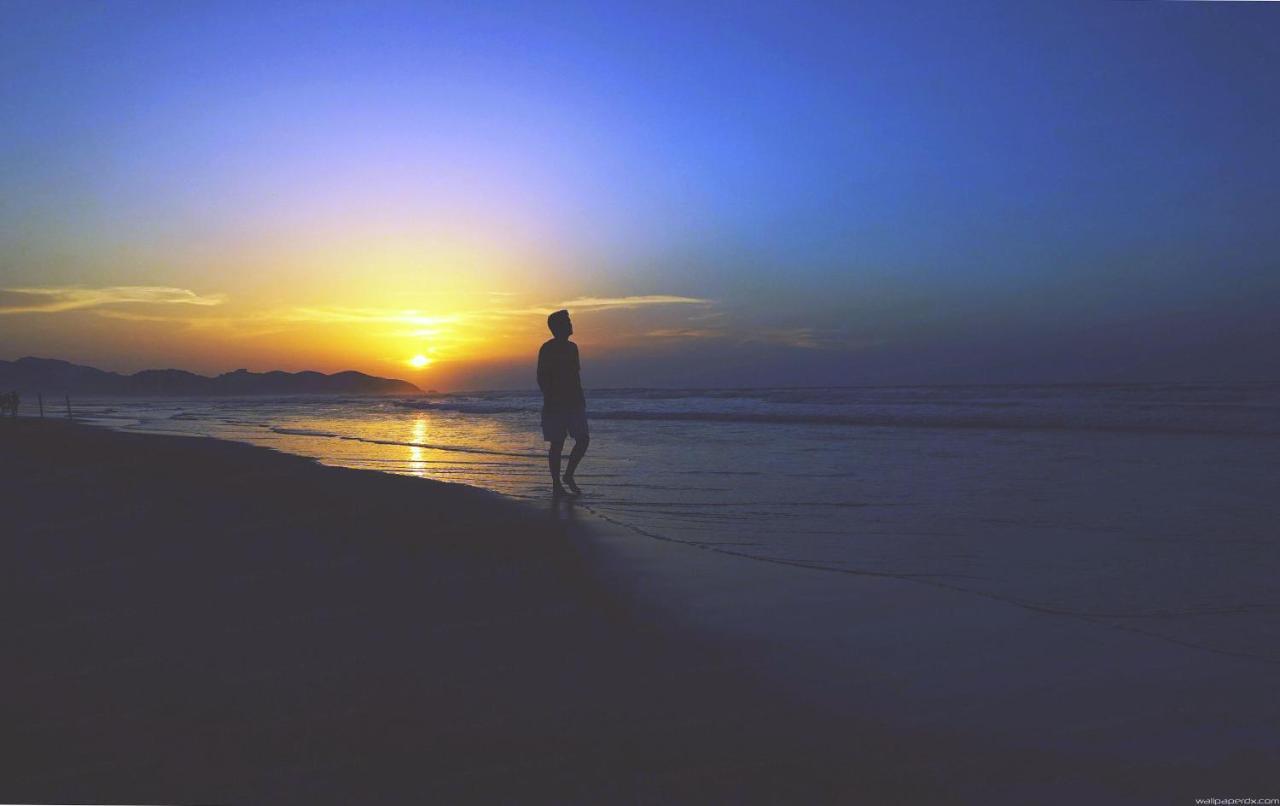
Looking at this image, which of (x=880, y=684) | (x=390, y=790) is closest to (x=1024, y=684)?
(x=880, y=684)

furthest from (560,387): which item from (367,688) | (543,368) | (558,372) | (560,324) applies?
(367,688)

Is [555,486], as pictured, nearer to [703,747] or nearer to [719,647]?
[719,647]

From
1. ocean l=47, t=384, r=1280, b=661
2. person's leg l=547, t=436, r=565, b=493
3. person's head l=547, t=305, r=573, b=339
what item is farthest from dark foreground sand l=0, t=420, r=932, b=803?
person's head l=547, t=305, r=573, b=339

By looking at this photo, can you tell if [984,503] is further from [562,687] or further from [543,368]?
[562,687]

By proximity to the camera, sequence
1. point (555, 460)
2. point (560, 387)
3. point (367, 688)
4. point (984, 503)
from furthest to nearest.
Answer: point (560, 387) < point (555, 460) < point (984, 503) < point (367, 688)

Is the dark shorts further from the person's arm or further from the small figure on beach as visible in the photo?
the person's arm

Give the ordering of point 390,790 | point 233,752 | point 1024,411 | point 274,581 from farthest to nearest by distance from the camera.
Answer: point 1024,411 → point 274,581 → point 233,752 → point 390,790

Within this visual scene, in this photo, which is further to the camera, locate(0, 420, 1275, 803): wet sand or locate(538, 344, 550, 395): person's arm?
locate(538, 344, 550, 395): person's arm

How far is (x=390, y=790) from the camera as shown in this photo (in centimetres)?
216

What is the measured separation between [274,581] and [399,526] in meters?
1.66

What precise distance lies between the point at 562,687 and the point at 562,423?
233 inches

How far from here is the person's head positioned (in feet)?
28.2

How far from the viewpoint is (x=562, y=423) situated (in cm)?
868

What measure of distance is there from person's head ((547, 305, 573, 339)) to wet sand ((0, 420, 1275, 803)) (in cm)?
390
